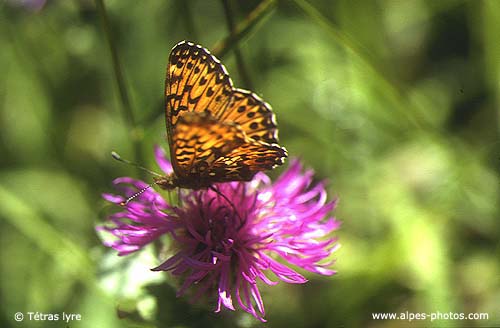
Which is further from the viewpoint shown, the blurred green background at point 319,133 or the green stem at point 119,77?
the blurred green background at point 319,133

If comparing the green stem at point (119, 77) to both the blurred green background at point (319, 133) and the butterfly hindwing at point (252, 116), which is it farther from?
the butterfly hindwing at point (252, 116)

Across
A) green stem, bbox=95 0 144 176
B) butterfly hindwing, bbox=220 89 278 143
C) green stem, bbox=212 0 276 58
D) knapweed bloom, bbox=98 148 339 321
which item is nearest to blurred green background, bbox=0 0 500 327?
green stem, bbox=95 0 144 176

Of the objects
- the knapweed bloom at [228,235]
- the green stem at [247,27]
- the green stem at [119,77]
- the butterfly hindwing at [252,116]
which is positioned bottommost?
the knapweed bloom at [228,235]

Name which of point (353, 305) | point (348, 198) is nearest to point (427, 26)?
point (348, 198)

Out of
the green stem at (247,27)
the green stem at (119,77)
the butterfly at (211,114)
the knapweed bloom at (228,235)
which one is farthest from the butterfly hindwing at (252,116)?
the green stem at (119,77)

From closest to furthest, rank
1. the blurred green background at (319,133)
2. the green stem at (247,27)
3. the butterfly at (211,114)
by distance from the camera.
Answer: the butterfly at (211,114), the green stem at (247,27), the blurred green background at (319,133)

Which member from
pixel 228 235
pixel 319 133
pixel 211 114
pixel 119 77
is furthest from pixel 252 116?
pixel 319 133
